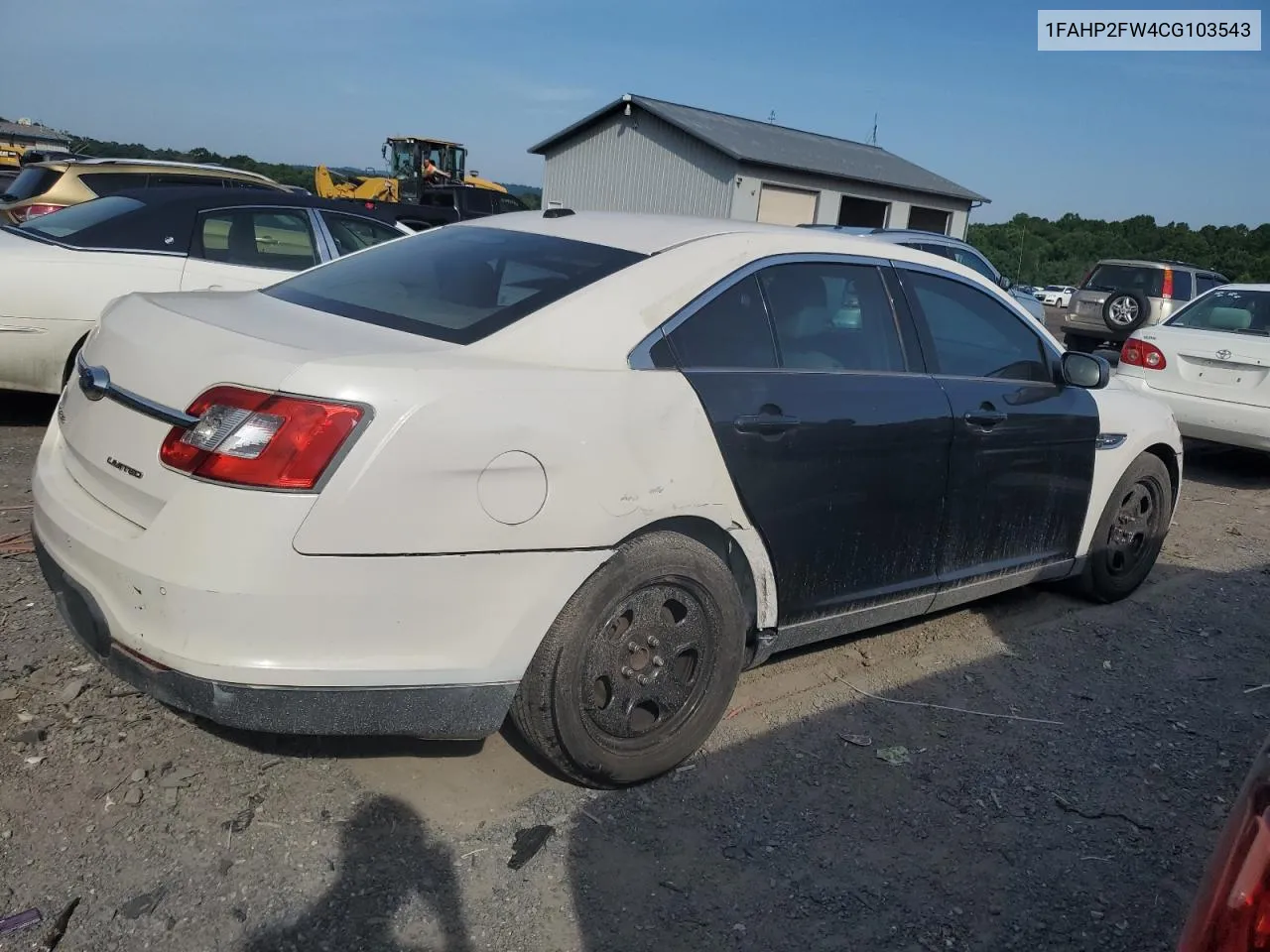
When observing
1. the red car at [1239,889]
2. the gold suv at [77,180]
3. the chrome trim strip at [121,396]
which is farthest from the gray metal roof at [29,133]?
the red car at [1239,889]

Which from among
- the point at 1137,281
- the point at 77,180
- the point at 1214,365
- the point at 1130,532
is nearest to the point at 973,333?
the point at 1130,532

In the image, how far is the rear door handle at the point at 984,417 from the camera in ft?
12.4

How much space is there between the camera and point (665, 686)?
300 centimetres

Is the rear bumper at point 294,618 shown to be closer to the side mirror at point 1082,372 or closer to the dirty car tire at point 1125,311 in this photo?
the side mirror at point 1082,372

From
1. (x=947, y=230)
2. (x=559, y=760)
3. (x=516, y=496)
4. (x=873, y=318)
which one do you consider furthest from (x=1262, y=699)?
(x=947, y=230)

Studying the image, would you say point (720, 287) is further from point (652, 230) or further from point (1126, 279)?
point (1126, 279)

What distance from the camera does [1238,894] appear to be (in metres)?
1.40

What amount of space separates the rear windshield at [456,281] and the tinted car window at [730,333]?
288 millimetres

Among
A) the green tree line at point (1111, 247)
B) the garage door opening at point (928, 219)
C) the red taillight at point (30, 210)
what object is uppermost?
the green tree line at point (1111, 247)

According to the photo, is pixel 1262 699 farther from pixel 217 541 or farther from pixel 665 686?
pixel 217 541

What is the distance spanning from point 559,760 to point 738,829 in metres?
0.53

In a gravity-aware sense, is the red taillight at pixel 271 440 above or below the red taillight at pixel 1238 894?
above

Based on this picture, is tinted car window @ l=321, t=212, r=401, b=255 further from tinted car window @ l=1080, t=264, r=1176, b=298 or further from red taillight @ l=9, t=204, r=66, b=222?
tinted car window @ l=1080, t=264, r=1176, b=298

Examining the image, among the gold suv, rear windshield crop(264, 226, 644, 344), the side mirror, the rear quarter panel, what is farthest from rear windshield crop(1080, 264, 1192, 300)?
the rear quarter panel
